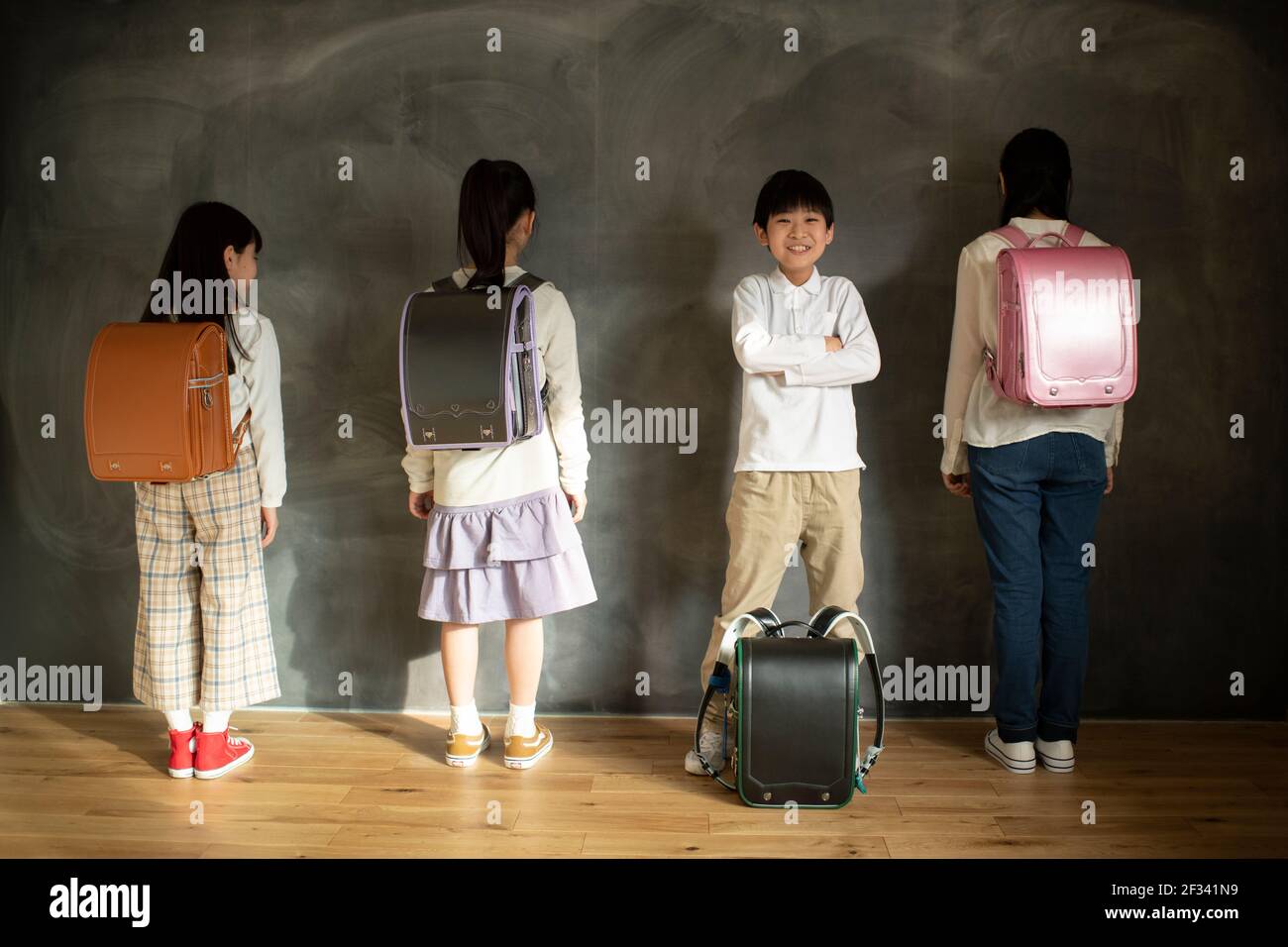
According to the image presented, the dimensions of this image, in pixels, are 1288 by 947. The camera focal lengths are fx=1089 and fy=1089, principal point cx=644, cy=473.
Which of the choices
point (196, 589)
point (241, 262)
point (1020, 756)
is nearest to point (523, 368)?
point (241, 262)

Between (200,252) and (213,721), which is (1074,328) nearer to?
(200,252)

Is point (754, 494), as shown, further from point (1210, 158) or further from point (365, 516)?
point (1210, 158)

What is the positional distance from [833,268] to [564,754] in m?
1.56

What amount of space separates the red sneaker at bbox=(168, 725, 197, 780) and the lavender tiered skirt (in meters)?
0.68

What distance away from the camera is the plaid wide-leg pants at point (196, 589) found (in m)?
2.76

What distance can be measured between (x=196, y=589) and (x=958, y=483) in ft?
6.67

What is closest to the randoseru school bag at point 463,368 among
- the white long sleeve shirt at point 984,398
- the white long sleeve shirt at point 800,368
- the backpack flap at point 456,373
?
the backpack flap at point 456,373

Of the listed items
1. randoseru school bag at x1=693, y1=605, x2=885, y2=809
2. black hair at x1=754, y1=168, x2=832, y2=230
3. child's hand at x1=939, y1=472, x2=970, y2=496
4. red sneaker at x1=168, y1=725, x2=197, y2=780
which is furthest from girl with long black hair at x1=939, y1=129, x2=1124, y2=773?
red sneaker at x1=168, y1=725, x2=197, y2=780

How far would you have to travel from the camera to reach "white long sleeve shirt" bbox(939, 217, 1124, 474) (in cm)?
269

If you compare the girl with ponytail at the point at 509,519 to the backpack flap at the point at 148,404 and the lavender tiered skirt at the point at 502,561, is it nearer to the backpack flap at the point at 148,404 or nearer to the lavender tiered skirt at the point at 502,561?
the lavender tiered skirt at the point at 502,561

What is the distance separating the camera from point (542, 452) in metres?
2.78

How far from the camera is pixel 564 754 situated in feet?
9.60

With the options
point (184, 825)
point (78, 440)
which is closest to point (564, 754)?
point (184, 825)

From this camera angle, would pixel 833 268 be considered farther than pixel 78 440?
No
